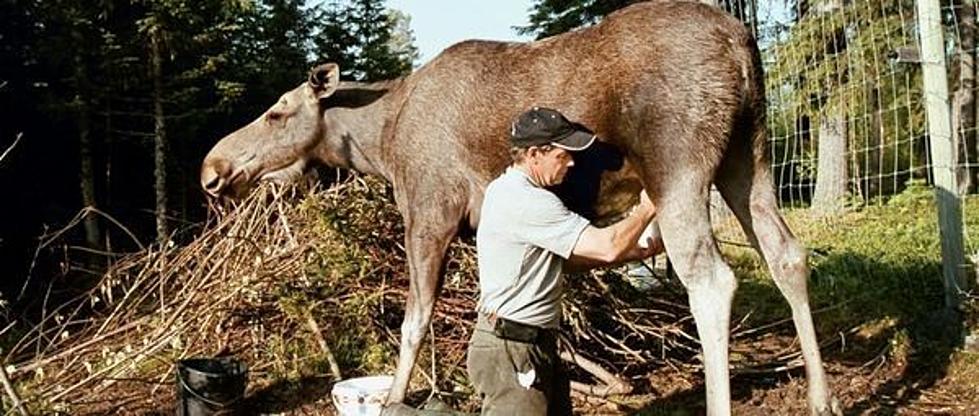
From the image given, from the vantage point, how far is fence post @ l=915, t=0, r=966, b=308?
6.22 metres

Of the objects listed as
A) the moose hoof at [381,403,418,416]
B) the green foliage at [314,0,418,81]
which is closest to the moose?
the moose hoof at [381,403,418,416]

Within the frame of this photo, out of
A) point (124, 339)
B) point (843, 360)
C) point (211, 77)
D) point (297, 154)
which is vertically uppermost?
point (211, 77)

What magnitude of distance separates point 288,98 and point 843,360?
3992 millimetres

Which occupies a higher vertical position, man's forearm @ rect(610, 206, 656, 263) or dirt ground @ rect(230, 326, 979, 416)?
man's forearm @ rect(610, 206, 656, 263)

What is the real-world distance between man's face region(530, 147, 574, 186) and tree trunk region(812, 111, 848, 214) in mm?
8688

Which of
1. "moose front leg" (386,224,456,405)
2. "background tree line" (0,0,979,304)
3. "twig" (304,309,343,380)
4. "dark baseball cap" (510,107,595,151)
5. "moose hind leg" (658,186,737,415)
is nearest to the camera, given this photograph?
"dark baseball cap" (510,107,595,151)

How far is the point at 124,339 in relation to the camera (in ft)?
22.4

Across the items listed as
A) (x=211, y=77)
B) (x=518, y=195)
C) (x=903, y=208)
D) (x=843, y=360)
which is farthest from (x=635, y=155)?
(x=211, y=77)

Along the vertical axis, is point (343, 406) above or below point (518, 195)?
below

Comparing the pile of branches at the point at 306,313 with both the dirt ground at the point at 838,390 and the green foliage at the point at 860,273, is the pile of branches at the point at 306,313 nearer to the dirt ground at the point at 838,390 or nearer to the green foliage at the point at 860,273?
the dirt ground at the point at 838,390

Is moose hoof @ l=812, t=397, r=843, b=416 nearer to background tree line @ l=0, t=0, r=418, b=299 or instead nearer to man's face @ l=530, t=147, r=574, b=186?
man's face @ l=530, t=147, r=574, b=186

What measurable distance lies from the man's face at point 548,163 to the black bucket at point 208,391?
2896mm

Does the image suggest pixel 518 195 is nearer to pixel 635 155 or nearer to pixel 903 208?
pixel 635 155

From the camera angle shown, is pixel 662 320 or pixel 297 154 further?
pixel 662 320
